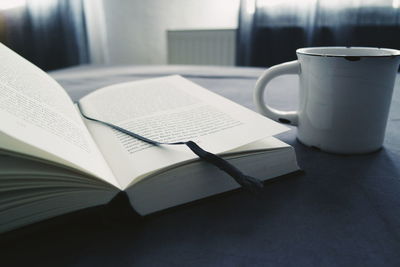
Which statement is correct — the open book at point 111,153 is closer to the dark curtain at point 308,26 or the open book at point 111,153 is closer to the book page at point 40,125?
the book page at point 40,125

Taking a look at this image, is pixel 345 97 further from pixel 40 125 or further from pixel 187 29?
pixel 187 29

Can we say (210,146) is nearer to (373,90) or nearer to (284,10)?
(373,90)

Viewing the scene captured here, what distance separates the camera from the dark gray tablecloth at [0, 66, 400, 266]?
26 centimetres

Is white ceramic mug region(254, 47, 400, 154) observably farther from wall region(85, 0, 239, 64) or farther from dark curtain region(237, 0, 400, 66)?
wall region(85, 0, 239, 64)

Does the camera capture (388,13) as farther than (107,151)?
Yes

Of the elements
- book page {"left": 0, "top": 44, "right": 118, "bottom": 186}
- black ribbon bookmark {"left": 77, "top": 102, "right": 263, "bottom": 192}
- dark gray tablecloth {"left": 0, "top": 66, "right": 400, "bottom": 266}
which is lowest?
dark gray tablecloth {"left": 0, "top": 66, "right": 400, "bottom": 266}

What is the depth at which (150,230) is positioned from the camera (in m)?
0.29

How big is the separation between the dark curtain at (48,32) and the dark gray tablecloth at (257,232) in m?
1.77

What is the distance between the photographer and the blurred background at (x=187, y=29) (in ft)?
5.81

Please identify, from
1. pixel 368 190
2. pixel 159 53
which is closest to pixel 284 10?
pixel 159 53

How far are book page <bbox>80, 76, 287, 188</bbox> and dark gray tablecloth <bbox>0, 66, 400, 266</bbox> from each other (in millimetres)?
50

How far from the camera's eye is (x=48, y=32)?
1.99 meters

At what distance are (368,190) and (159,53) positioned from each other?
2172 millimetres

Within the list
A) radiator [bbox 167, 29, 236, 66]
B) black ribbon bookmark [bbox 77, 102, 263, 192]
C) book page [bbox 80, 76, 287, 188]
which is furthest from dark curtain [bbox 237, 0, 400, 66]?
black ribbon bookmark [bbox 77, 102, 263, 192]
